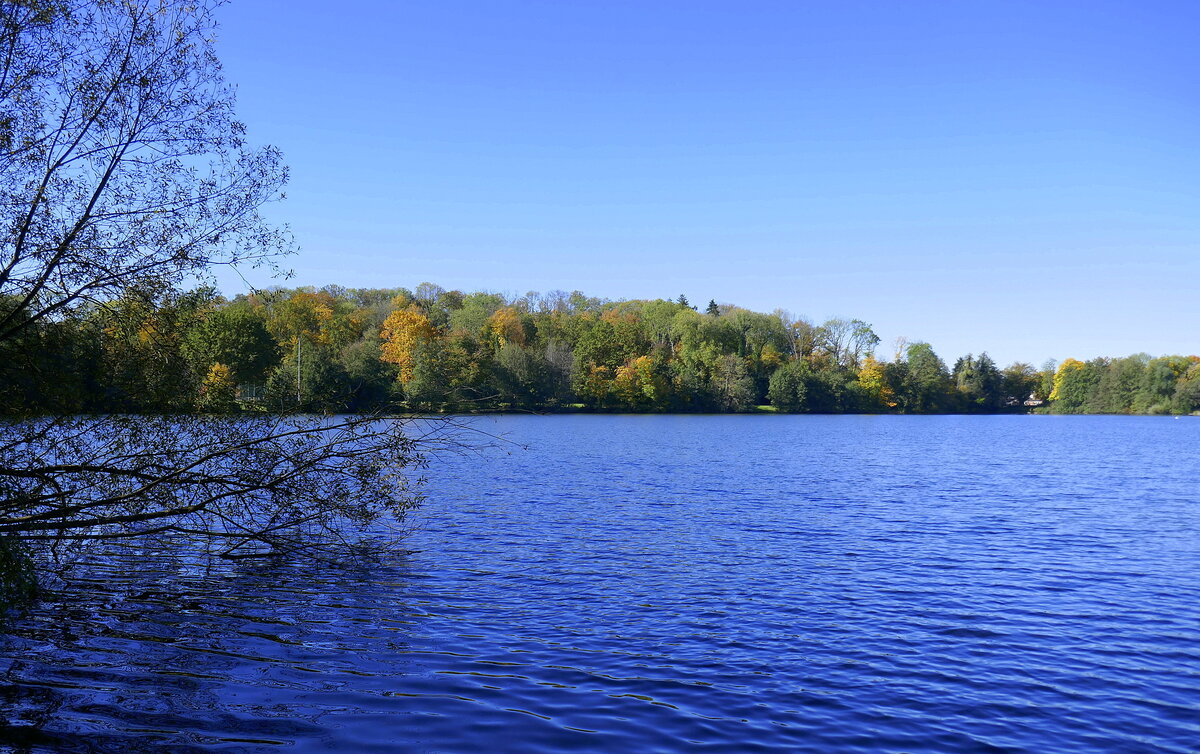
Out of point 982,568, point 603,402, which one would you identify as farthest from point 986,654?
point 603,402

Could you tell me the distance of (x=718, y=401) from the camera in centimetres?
11469

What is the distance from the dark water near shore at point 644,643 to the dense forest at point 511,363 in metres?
3.40

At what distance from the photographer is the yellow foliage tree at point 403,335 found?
7081cm

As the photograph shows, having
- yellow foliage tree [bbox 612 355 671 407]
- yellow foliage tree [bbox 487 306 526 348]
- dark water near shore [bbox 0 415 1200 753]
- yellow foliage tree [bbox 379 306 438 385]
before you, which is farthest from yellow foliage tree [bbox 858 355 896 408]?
dark water near shore [bbox 0 415 1200 753]

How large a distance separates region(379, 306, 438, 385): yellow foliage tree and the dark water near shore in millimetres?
49730

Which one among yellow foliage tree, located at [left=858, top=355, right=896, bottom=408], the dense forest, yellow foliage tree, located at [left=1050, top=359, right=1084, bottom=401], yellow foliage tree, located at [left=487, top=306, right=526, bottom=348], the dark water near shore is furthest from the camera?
yellow foliage tree, located at [left=1050, top=359, right=1084, bottom=401]

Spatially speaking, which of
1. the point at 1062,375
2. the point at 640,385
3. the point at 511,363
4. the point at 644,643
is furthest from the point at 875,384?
the point at 644,643

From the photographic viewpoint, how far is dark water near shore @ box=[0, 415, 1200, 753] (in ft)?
27.8

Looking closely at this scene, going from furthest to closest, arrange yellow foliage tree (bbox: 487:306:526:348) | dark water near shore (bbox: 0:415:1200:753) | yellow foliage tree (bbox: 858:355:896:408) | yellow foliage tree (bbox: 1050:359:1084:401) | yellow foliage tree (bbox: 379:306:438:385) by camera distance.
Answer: yellow foliage tree (bbox: 1050:359:1084:401)
yellow foliage tree (bbox: 858:355:896:408)
yellow foliage tree (bbox: 487:306:526:348)
yellow foliage tree (bbox: 379:306:438:385)
dark water near shore (bbox: 0:415:1200:753)

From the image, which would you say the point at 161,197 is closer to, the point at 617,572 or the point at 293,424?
the point at 293,424

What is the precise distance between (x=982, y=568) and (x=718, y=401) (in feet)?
322

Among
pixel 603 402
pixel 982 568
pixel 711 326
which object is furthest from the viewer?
pixel 711 326

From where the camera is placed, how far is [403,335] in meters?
77.9

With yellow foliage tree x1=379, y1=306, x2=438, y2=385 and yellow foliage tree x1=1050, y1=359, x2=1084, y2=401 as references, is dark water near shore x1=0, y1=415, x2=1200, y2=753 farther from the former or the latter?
yellow foliage tree x1=1050, y1=359, x2=1084, y2=401
